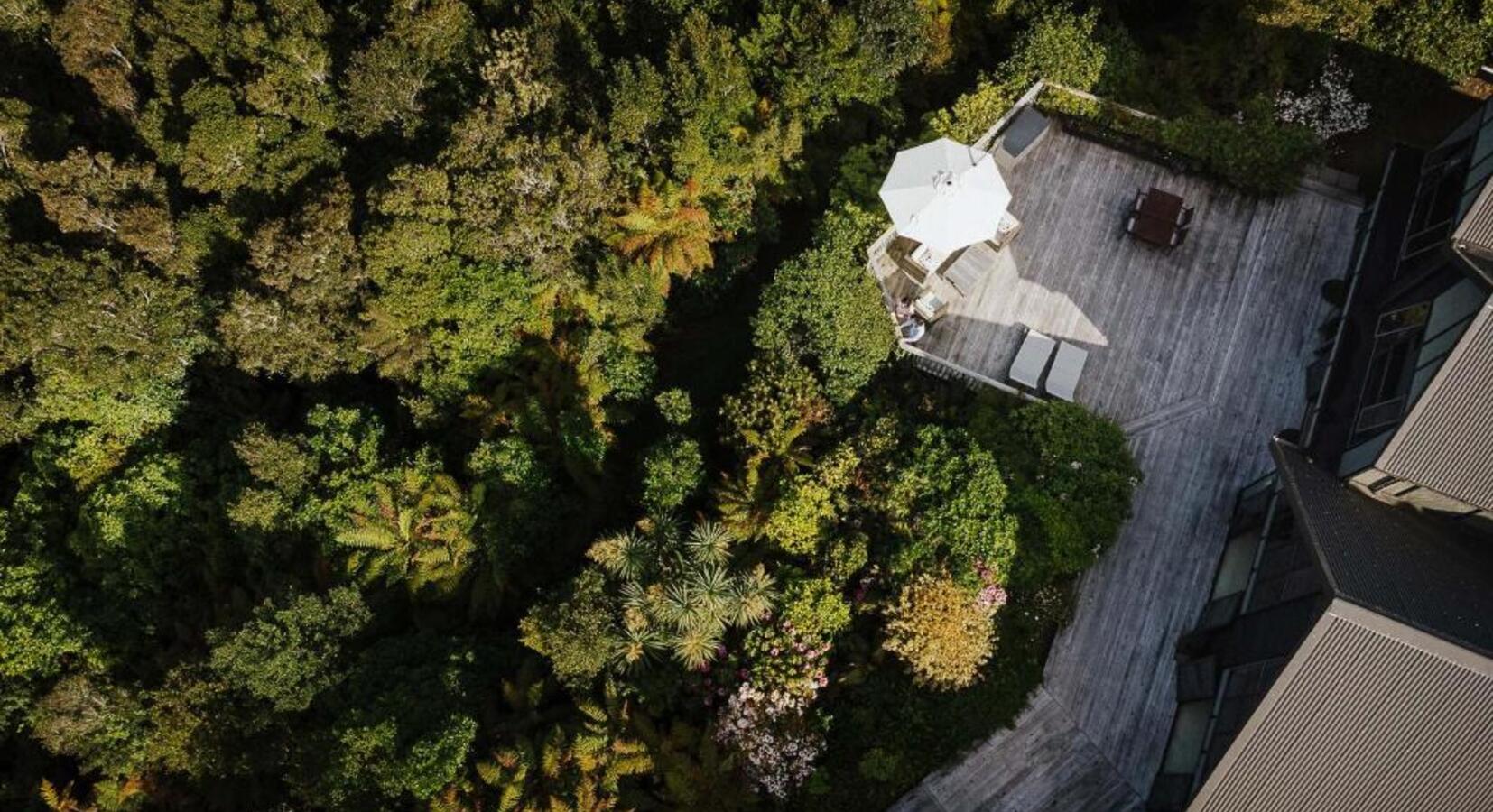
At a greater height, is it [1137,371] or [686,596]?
[1137,371]

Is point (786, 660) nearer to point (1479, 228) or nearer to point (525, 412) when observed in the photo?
point (525, 412)

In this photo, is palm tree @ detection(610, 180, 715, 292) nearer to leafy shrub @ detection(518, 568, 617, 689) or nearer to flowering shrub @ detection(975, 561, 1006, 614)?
leafy shrub @ detection(518, 568, 617, 689)

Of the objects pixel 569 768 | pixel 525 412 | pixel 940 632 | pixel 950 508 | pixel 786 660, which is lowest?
pixel 569 768

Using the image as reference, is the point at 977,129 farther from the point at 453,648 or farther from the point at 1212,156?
the point at 453,648

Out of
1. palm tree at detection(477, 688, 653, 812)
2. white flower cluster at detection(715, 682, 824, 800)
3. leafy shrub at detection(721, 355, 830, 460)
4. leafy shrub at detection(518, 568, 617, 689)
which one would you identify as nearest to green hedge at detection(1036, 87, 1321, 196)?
leafy shrub at detection(721, 355, 830, 460)

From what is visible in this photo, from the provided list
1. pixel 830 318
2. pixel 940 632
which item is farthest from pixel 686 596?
pixel 830 318

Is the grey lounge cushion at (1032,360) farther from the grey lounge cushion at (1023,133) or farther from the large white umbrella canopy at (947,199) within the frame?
the grey lounge cushion at (1023,133)

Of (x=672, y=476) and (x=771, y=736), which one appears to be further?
(x=672, y=476)
